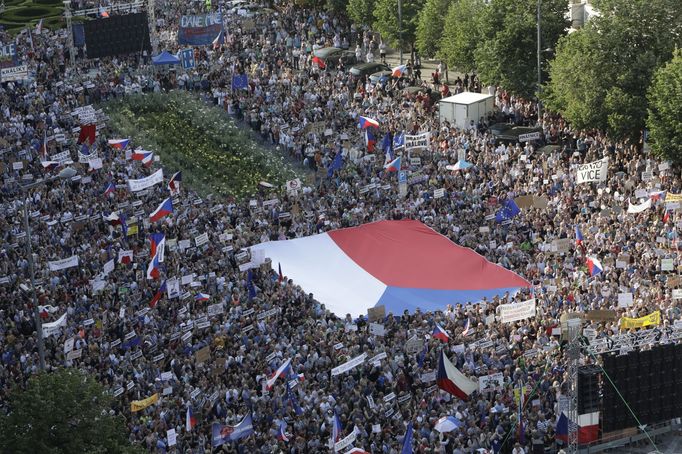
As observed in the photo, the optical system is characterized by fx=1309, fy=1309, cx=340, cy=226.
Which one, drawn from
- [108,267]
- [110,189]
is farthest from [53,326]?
[110,189]

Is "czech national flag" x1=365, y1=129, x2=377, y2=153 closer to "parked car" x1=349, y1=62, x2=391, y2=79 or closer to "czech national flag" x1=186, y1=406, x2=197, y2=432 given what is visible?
"parked car" x1=349, y1=62, x2=391, y2=79

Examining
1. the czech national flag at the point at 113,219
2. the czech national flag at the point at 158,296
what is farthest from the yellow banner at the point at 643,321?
the czech national flag at the point at 113,219

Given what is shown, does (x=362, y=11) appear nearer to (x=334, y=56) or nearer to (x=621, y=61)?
(x=334, y=56)

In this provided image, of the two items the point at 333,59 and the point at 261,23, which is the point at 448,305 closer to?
the point at 333,59

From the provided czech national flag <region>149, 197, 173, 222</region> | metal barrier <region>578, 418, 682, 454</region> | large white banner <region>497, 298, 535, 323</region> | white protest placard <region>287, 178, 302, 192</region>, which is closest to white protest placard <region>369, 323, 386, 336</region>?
large white banner <region>497, 298, 535, 323</region>

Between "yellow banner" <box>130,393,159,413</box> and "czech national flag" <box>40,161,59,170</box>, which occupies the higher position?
"czech national flag" <box>40,161,59,170</box>

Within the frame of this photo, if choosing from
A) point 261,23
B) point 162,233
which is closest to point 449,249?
point 162,233
